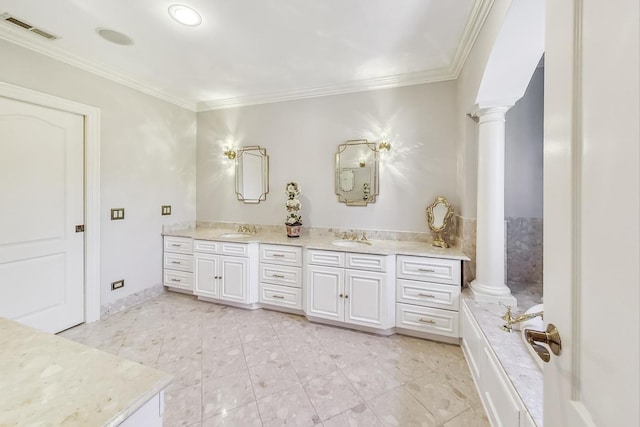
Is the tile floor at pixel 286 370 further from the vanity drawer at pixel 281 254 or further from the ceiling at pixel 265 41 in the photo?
the ceiling at pixel 265 41

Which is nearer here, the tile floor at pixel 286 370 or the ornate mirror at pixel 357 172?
the tile floor at pixel 286 370

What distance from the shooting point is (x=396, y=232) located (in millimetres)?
2949

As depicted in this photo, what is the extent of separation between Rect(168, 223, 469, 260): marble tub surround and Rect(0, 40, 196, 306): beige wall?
1.38 ft

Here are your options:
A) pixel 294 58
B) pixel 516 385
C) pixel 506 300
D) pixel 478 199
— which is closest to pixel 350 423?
pixel 516 385

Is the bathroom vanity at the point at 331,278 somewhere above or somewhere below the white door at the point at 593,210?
below

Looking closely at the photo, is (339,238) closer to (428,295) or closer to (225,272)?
(428,295)

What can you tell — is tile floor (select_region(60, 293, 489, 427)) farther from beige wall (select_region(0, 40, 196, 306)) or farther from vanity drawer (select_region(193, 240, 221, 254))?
vanity drawer (select_region(193, 240, 221, 254))

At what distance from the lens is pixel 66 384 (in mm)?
667

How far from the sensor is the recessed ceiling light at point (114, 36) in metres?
2.11

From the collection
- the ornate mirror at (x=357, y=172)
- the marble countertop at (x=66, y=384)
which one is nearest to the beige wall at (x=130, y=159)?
the ornate mirror at (x=357, y=172)

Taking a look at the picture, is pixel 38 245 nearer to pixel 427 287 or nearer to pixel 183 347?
pixel 183 347

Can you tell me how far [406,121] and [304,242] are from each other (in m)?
1.73

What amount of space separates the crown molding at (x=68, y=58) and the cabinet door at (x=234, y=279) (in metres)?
2.17

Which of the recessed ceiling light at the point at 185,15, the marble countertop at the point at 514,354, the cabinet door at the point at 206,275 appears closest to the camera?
the marble countertop at the point at 514,354
